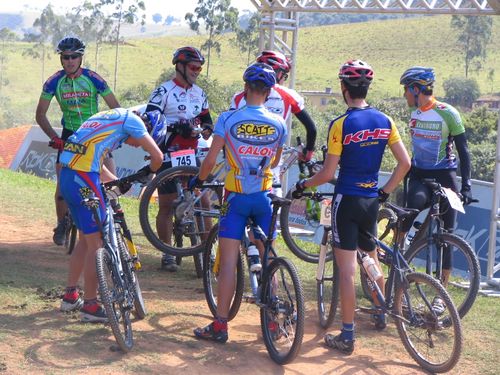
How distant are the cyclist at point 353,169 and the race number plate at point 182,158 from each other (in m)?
1.99

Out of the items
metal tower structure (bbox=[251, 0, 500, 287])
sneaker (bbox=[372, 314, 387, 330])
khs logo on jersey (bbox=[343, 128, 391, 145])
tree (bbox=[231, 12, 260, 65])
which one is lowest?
sneaker (bbox=[372, 314, 387, 330])

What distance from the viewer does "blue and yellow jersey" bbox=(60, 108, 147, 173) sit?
6234mm

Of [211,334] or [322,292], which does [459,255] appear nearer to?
[322,292]

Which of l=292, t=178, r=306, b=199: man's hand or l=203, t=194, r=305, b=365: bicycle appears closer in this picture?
l=203, t=194, r=305, b=365: bicycle

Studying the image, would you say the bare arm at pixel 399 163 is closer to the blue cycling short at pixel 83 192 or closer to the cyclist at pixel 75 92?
the blue cycling short at pixel 83 192

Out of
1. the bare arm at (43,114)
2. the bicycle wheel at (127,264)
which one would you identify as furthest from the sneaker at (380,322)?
the bare arm at (43,114)

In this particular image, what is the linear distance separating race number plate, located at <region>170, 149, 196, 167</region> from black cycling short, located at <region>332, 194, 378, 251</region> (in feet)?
7.33

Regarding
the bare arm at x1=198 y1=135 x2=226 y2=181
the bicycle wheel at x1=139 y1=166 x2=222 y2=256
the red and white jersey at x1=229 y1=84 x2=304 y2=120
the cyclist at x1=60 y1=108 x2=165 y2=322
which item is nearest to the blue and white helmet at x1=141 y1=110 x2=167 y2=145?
the cyclist at x1=60 y1=108 x2=165 y2=322

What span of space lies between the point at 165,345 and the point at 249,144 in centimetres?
163

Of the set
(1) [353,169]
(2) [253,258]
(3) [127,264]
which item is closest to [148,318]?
(3) [127,264]

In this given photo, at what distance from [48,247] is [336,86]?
266 ft

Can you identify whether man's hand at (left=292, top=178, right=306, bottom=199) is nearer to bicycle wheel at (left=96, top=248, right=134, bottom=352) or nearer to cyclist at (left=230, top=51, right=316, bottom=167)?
bicycle wheel at (left=96, top=248, right=134, bottom=352)

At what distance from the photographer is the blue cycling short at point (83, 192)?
20.6 ft

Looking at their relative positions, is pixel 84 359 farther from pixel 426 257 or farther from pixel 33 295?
pixel 426 257
